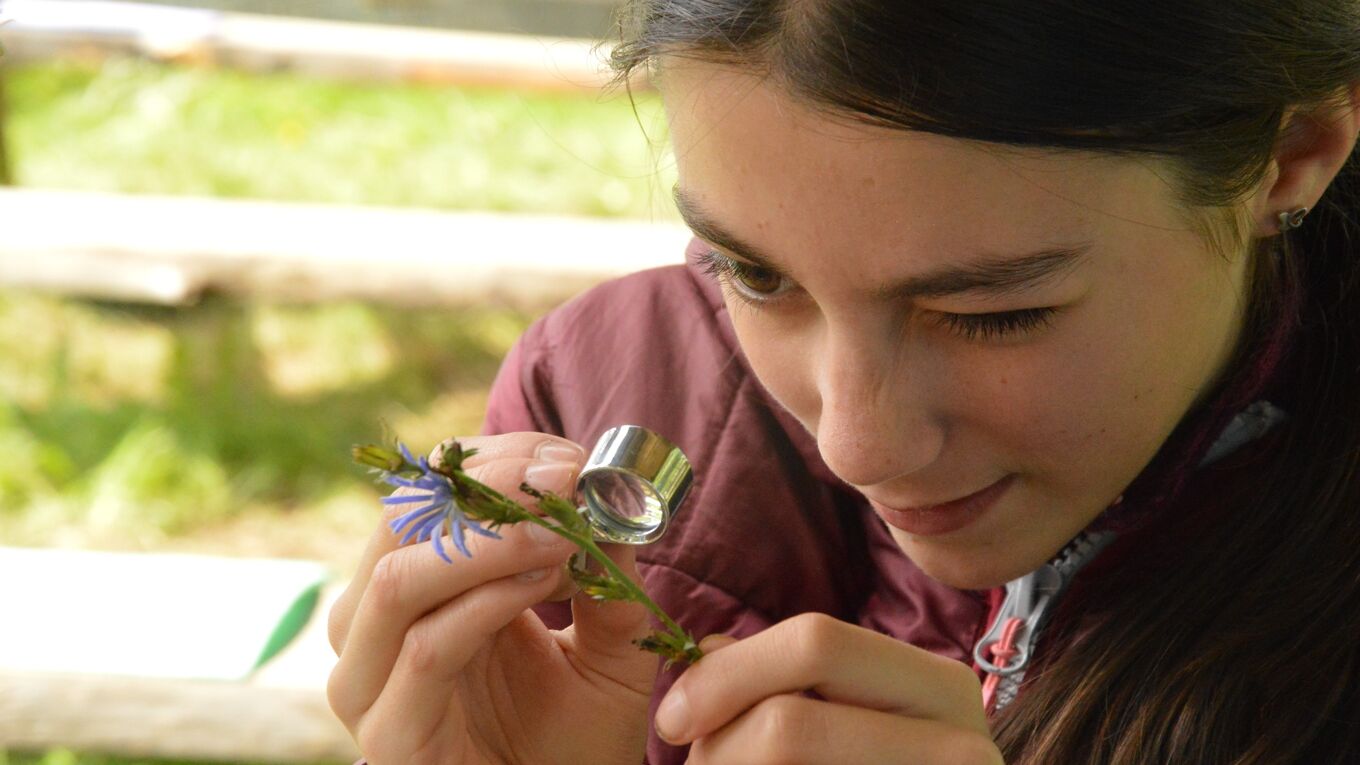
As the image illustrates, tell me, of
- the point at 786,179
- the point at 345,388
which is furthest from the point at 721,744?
the point at 345,388

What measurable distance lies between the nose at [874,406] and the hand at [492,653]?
20cm

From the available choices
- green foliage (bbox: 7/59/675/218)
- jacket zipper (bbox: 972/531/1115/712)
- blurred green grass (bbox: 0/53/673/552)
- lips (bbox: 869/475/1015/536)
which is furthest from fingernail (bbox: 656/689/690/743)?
green foliage (bbox: 7/59/675/218)

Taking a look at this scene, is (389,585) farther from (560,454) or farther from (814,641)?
(814,641)

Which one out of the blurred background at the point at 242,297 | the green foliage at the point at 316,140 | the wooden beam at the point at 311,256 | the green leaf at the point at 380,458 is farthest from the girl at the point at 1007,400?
the green foliage at the point at 316,140

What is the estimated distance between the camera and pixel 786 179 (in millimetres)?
1147

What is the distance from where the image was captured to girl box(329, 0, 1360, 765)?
1097mm

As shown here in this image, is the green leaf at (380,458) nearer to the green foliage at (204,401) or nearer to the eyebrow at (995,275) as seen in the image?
the eyebrow at (995,275)

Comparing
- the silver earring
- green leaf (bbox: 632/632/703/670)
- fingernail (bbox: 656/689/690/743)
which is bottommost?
fingernail (bbox: 656/689/690/743)

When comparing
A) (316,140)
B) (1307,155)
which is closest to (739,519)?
(1307,155)

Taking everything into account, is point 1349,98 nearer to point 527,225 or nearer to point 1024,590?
point 1024,590

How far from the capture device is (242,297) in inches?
129

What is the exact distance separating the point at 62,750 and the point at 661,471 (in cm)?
172

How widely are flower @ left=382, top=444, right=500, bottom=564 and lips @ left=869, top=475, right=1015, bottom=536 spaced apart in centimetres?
42

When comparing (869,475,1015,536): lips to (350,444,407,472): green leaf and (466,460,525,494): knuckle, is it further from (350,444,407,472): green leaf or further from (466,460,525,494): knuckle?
(350,444,407,472): green leaf
